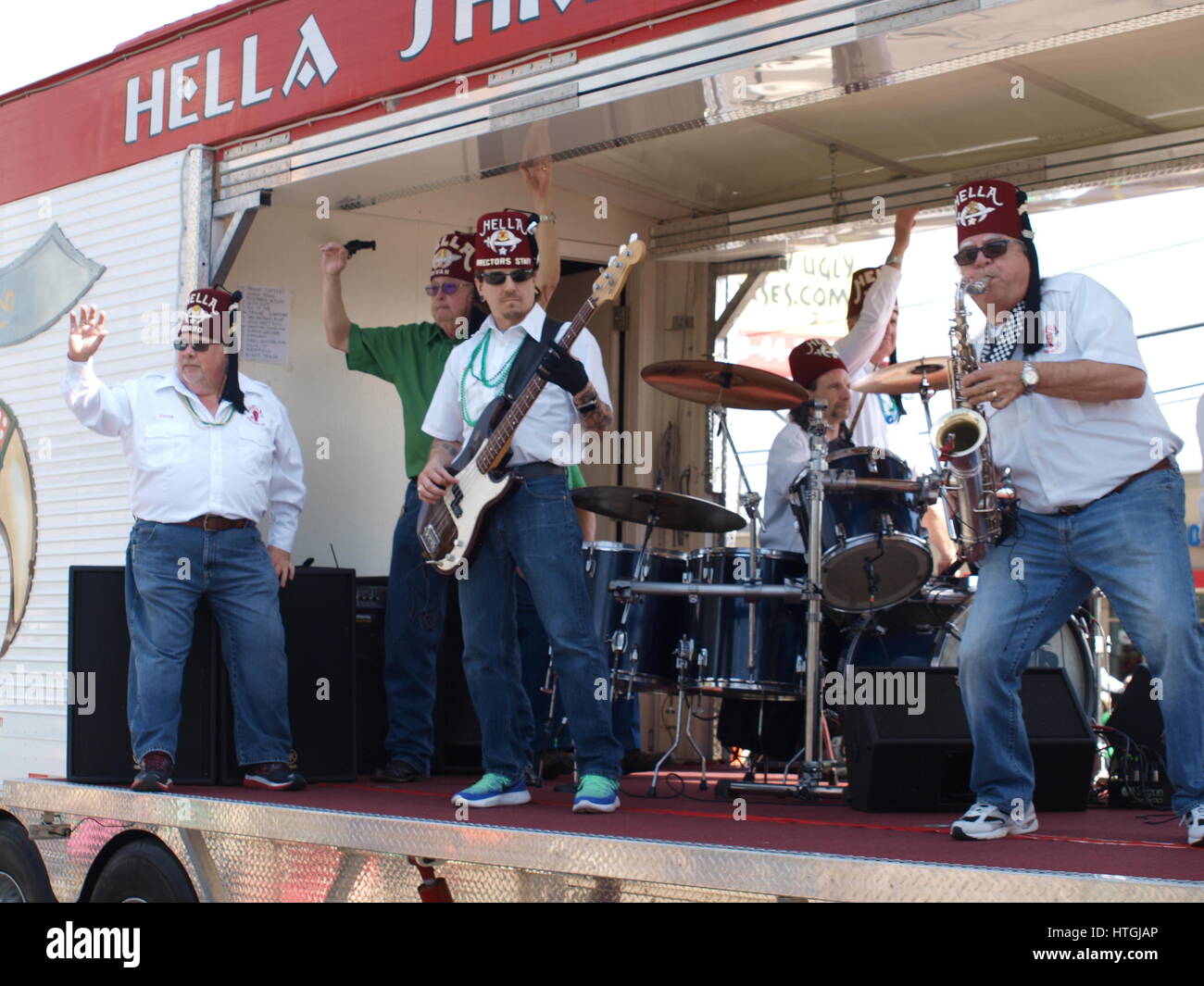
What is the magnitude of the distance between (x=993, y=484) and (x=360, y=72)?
3189mm

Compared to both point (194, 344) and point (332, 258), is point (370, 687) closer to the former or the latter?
point (194, 344)

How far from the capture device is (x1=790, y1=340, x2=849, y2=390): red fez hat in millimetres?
5969

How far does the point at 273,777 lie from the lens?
514 centimetres

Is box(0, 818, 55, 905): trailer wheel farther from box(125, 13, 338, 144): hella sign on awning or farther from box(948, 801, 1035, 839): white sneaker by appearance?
box(948, 801, 1035, 839): white sneaker

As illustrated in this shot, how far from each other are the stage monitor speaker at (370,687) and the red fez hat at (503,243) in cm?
183

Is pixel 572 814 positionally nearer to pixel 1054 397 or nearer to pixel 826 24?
pixel 1054 397

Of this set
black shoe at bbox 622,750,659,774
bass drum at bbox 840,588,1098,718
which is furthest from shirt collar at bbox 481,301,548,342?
black shoe at bbox 622,750,659,774

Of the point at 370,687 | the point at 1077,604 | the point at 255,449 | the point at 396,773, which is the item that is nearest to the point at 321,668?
the point at 370,687

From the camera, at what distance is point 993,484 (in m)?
3.71

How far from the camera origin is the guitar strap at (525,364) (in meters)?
4.48

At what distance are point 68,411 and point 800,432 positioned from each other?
338 cm

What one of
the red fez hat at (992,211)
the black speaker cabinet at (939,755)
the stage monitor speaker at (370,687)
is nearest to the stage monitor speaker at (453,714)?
the stage monitor speaker at (370,687)

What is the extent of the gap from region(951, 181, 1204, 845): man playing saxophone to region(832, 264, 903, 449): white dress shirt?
263cm
